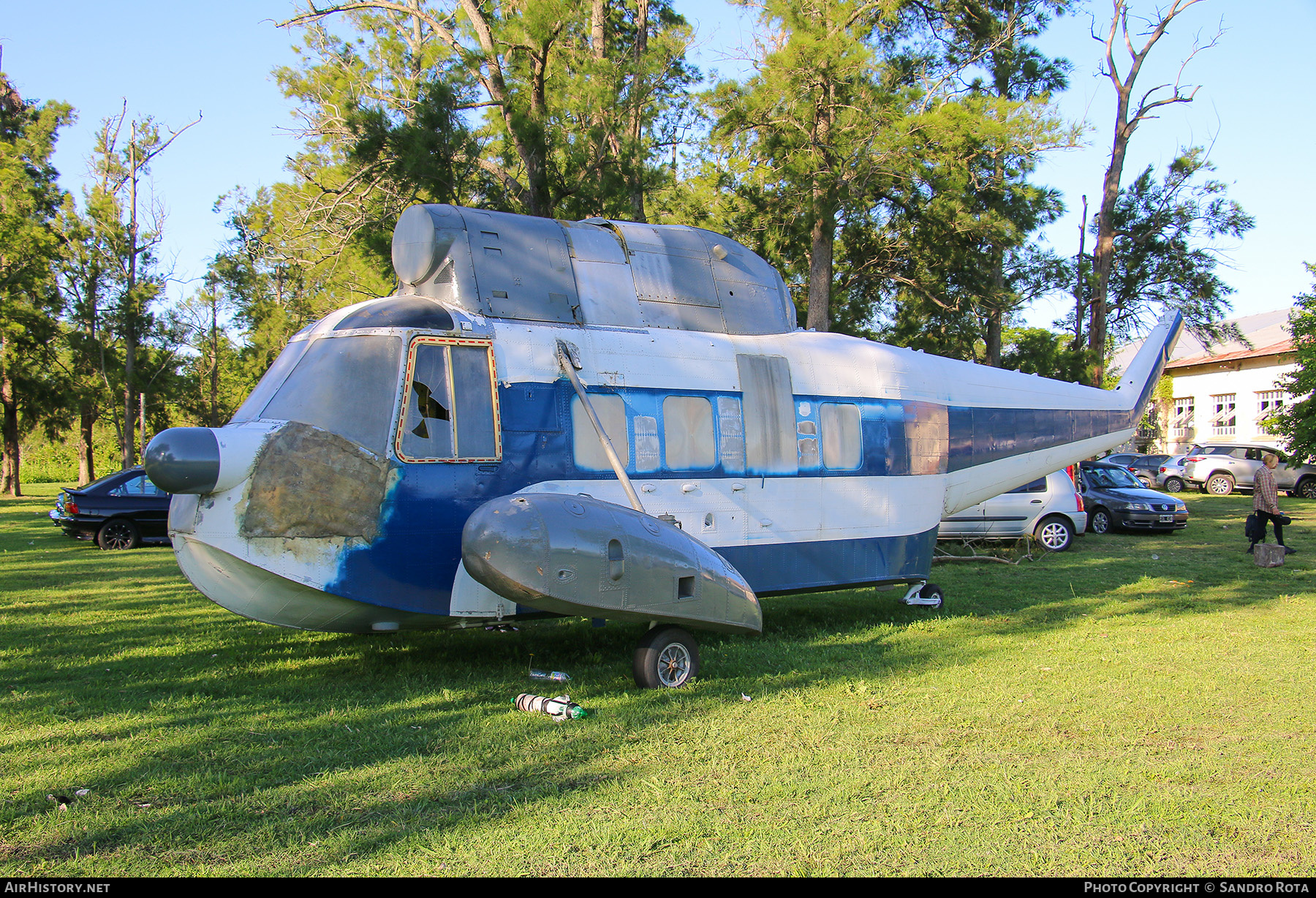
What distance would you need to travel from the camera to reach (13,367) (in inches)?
1225

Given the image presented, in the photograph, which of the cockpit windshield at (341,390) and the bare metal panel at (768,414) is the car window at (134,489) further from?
the bare metal panel at (768,414)

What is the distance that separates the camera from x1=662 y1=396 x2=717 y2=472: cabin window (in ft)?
26.0

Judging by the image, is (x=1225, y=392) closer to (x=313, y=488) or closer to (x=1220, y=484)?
(x=1220, y=484)

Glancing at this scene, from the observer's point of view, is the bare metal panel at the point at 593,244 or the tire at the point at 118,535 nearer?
the bare metal panel at the point at 593,244

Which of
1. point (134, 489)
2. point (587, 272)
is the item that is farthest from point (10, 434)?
point (587, 272)

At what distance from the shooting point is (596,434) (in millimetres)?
7512

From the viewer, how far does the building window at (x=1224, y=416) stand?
4434 cm

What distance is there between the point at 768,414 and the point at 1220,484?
102 feet

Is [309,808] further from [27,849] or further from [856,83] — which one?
[856,83]

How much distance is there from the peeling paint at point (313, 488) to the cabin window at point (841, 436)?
14.3ft

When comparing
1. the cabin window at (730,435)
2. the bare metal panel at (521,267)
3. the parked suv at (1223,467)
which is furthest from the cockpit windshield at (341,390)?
the parked suv at (1223,467)

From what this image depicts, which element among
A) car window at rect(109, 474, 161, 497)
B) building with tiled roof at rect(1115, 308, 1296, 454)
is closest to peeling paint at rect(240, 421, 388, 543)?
car window at rect(109, 474, 161, 497)
